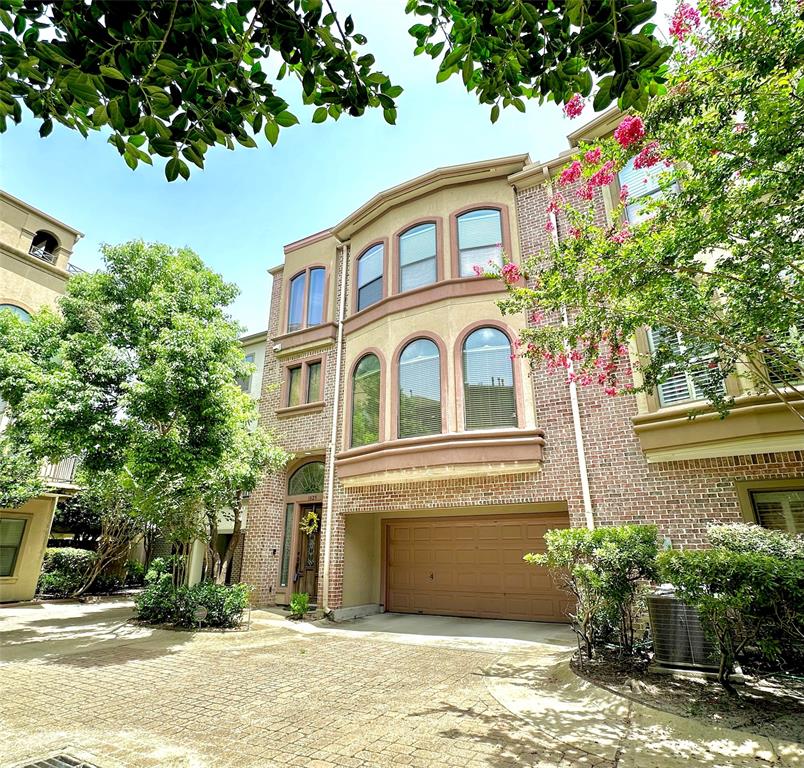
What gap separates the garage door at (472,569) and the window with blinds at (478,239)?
6.01 meters

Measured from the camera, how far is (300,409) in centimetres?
1294

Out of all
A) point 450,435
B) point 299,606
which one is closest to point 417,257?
point 450,435

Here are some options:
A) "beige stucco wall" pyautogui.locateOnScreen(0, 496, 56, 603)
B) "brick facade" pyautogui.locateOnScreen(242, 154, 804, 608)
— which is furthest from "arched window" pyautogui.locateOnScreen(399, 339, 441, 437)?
"beige stucco wall" pyautogui.locateOnScreen(0, 496, 56, 603)

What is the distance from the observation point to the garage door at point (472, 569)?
34.8 feet

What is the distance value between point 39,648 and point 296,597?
486 centimetres

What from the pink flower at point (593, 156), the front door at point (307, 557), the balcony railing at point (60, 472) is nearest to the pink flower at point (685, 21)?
the pink flower at point (593, 156)

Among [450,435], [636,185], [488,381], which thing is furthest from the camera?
[488,381]

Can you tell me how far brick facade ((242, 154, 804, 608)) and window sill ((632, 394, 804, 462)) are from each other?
0.26 meters

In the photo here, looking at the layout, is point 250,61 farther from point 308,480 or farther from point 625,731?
point 308,480

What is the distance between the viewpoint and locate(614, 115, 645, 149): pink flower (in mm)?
5586

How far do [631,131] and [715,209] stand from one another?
1.43 meters

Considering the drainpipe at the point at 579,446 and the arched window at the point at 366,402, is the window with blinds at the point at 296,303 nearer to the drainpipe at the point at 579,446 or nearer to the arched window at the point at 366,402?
the arched window at the point at 366,402

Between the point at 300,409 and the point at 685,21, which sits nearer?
the point at 685,21

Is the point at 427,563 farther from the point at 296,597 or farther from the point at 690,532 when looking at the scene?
the point at 690,532
